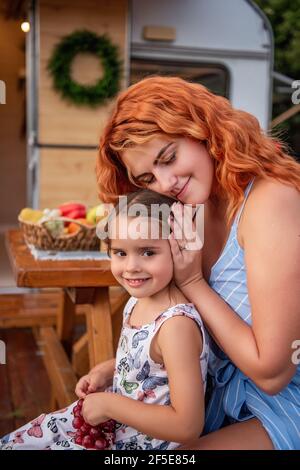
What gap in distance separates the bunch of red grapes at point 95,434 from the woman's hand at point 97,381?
5.8 inches

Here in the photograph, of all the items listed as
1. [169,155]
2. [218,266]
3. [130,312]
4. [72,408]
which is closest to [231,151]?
[169,155]

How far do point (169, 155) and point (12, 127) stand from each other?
24.2ft

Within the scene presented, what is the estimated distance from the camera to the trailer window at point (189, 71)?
4.98 metres

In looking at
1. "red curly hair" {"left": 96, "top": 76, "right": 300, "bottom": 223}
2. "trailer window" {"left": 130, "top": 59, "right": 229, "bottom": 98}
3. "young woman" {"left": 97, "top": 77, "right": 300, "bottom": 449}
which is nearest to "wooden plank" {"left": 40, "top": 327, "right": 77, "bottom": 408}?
"young woman" {"left": 97, "top": 77, "right": 300, "bottom": 449}

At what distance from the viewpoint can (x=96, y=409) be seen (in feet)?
4.51

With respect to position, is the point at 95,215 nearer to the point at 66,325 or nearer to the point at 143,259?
the point at 66,325

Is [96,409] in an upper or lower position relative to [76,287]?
upper

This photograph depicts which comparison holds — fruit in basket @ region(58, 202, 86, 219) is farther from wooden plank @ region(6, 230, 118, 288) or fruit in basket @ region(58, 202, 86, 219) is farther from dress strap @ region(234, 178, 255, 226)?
dress strap @ region(234, 178, 255, 226)

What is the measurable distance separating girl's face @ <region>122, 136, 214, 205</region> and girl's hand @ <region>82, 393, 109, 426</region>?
1.67 ft

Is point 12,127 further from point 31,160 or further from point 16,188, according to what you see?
point 31,160

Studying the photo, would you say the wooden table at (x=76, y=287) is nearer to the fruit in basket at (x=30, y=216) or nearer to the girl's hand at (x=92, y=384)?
the fruit in basket at (x=30, y=216)

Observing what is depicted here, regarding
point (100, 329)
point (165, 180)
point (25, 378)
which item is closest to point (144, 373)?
point (165, 180)

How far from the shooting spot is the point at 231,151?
1.44m

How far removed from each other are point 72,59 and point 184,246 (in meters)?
3.69
